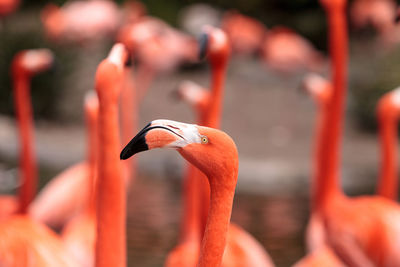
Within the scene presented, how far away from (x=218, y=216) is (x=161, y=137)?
256 mm

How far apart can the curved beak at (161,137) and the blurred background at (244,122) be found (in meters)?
2.37

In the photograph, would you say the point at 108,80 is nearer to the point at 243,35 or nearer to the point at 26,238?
the point at 26,238

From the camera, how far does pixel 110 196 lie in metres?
2.19

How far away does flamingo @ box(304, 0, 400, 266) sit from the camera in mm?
3053

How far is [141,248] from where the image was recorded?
15.5 feet

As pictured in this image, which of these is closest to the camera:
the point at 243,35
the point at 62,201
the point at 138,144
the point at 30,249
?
the point at 138,144

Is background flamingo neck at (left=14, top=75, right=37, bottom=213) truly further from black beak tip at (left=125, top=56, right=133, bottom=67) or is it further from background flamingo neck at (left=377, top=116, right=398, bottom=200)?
background flamingo neck at (left=377, top=116, right=398, bottom=200)

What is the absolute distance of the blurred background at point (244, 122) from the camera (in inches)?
217

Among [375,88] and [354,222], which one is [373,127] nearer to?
[375,88]

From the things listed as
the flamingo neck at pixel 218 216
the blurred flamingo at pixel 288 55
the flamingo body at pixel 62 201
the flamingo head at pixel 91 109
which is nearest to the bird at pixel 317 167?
the flamingo head at pixel 91 109

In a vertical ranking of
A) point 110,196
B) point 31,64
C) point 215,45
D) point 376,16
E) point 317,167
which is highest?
point 215,45

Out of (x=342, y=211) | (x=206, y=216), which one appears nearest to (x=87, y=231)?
(x=206, y=216)

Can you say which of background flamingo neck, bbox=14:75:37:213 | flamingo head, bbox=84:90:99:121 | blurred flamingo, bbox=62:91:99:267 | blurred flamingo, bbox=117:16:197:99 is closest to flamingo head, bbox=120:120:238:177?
blurred flamingo, bbox=62:91:99:267

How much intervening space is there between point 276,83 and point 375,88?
2765mm
